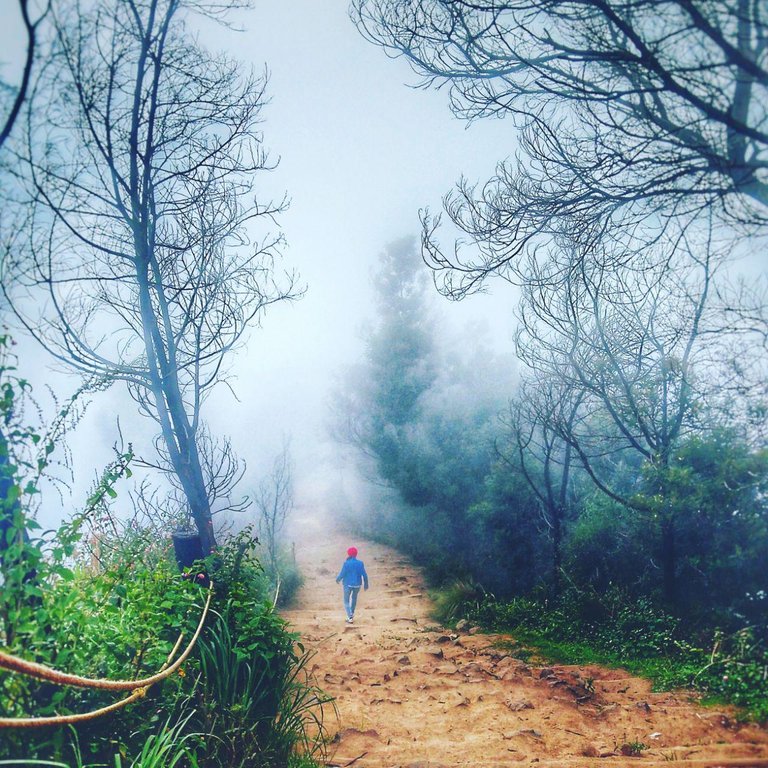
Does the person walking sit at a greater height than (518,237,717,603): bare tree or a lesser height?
lesser

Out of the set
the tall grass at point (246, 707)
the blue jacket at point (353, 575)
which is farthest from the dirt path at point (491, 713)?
the blue jacket at point (353, 575)

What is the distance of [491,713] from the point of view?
3812 mm

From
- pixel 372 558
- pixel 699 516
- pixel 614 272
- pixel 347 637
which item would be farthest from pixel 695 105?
pixel 372 558

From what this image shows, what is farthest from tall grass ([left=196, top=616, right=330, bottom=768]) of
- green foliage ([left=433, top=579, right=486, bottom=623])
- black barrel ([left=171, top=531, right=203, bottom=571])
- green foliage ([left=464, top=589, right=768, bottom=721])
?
green foliage ([left=433, top=579, right=486, bottom=623])

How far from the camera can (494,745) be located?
10.8 feet

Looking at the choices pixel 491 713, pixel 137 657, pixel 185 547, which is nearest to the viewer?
pixel 137 657

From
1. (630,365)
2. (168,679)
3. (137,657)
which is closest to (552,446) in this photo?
(630,365)

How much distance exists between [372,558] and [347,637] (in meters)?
5.45

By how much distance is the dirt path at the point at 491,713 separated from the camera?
9.34 ft

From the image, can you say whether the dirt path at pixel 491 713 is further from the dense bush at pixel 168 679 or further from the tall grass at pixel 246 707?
the dense bush at pixel 168 679

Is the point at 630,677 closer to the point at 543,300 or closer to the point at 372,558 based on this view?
the point at 543,300

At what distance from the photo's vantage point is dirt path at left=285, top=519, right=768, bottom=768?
285 centimetres

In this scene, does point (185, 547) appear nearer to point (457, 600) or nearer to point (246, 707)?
point (246, 707)

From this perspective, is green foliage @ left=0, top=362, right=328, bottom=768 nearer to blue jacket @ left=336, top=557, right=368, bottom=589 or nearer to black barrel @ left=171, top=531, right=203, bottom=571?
black barrel @ left=171, top=531, right=203, bottom=571
